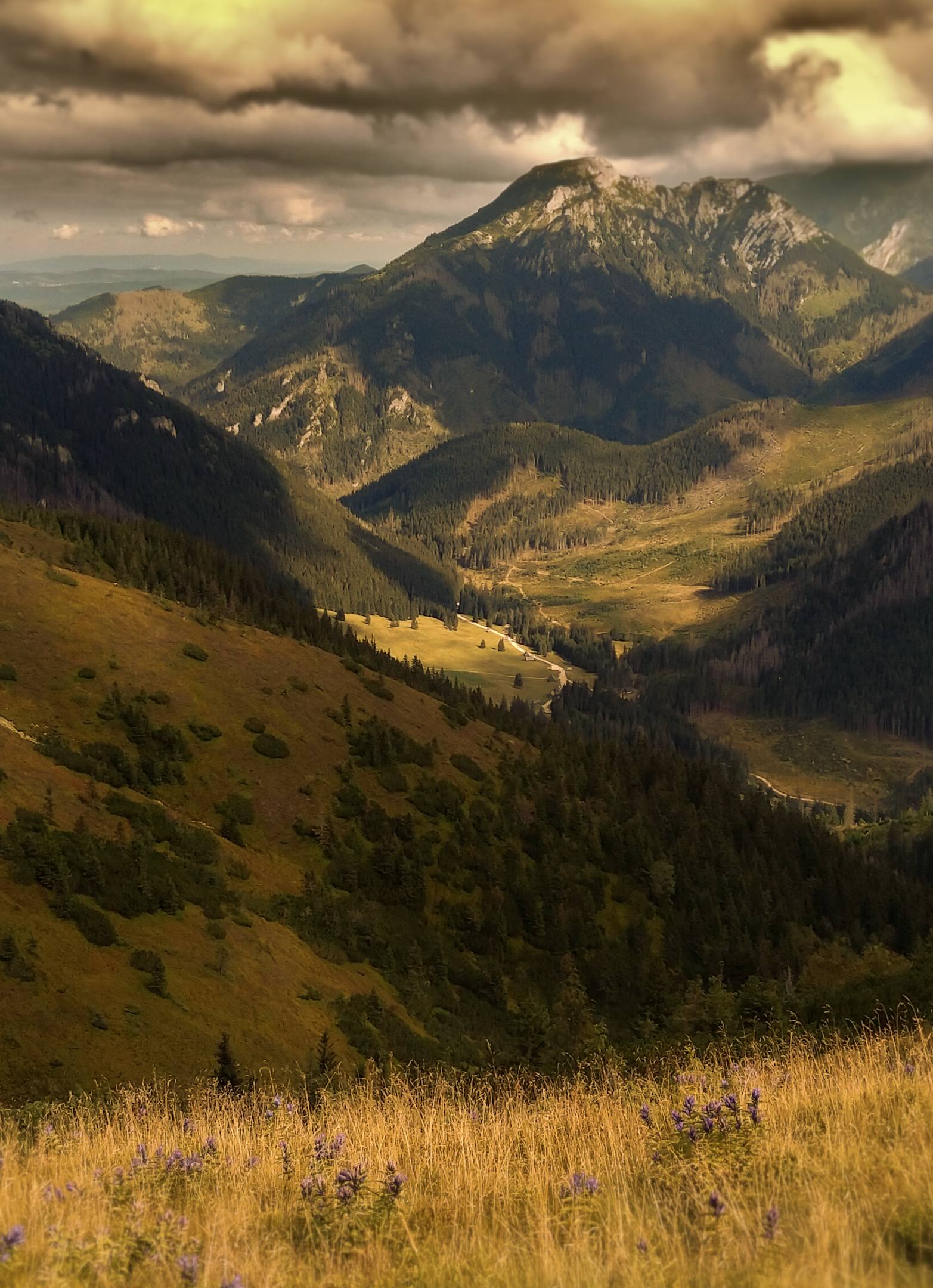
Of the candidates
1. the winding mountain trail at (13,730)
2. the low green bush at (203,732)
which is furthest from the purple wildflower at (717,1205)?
the low green bush at (203,732)

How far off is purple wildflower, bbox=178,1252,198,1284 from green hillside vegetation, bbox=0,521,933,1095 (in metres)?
26.7

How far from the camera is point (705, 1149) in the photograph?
46.0 ft

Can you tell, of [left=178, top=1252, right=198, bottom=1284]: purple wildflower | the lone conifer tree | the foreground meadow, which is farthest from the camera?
the lone conifer tree

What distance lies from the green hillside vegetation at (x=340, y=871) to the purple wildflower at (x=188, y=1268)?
26714 mm

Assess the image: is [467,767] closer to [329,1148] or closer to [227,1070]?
[227,1070]

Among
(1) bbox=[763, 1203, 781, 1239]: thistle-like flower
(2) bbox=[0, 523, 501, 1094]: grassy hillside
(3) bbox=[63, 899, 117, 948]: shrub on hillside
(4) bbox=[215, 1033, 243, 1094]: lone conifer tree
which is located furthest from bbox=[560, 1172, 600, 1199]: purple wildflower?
(3) bbox=[63, 899, 117, 948]: shrub on hillside

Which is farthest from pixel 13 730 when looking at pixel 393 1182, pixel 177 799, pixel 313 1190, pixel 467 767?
pixel 393 1182

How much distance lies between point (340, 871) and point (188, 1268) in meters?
78.3

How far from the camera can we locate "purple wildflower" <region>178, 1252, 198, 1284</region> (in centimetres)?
1083

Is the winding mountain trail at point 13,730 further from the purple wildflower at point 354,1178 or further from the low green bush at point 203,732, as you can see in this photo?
the purple wildflower at point 354,1178

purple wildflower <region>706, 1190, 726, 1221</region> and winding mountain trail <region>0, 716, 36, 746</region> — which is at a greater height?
purple wildflower <region>706, 1190, 726, 1221</region>

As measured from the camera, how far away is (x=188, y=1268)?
35.6 ft

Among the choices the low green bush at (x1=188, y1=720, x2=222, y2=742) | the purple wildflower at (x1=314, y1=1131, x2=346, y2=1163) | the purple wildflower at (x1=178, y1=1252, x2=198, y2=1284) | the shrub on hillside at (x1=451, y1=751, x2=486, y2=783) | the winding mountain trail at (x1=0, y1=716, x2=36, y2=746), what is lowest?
the shrub on hillside at (x1=451, y1=751, x2=486, y2=783)

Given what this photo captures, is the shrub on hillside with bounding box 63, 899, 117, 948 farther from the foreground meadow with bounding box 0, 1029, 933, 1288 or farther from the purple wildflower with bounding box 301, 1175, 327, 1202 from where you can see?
the purple wildflower with bounding box 301, 1175, 327, 1202
